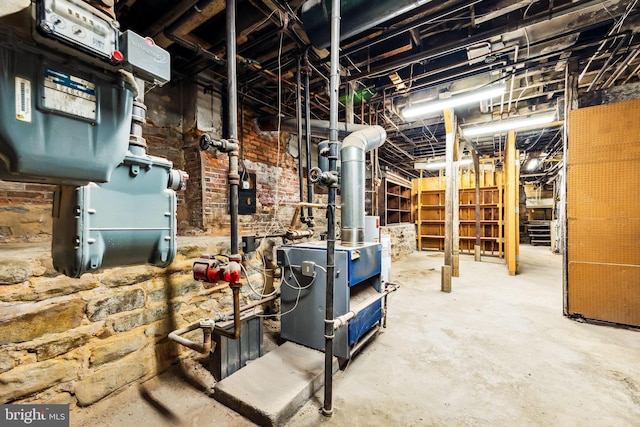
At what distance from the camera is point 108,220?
0.86 meters

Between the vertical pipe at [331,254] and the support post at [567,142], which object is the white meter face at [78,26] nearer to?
the vertical pipe at [331,254]

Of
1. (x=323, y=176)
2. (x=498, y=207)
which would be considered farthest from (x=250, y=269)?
(x=498, y=207)

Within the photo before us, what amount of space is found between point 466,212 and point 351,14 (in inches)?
277

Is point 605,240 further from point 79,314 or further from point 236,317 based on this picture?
point 79,314

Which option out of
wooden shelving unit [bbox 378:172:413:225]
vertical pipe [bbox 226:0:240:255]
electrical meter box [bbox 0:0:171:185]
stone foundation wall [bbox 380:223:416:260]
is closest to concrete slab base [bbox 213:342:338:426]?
vertical pipe [bbox 226:0:240:255]

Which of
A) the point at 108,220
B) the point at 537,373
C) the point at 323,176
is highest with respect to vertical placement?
the point at 323,176

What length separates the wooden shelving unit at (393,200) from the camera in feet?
22.7

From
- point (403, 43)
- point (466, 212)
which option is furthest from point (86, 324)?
point (466, 212)

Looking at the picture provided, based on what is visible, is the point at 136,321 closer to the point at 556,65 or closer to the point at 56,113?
the point at 56,113

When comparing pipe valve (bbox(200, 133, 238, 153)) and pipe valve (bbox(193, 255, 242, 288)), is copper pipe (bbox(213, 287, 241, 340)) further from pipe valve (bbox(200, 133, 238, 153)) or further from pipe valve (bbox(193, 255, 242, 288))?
pipe valve (bbox(200, 133, 238, 153))

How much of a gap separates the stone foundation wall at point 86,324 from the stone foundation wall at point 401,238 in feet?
14.4

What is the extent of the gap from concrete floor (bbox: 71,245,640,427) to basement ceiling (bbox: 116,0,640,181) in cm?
252

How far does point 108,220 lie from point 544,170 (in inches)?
484

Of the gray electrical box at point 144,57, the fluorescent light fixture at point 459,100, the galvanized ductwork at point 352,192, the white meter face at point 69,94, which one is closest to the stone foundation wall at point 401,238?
the fluorescent light fixture at point 459,100
